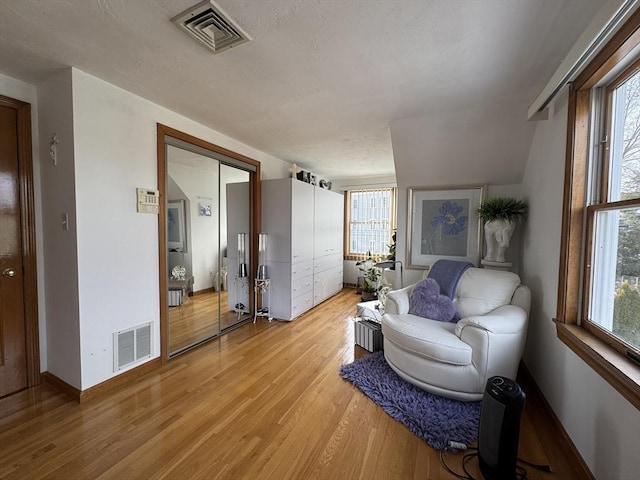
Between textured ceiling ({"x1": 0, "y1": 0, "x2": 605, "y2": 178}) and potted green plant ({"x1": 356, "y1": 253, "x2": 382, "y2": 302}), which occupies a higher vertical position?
textured ceiling ({"x1": 0, "y1": 0, "x2": 605, "y2": 178})

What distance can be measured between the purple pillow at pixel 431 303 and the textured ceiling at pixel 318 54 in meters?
1.59

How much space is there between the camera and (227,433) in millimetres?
1640

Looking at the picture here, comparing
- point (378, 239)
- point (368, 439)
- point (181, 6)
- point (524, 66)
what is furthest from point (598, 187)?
point (378, 239)

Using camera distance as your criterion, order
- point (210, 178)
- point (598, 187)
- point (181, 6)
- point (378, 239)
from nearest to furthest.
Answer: point (181, 6)
point (598, 187)
point (210, 178)
point (378, 239)

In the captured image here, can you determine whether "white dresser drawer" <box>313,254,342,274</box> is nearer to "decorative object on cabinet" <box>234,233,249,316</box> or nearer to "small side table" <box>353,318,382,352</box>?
"decorative object on cabinet" <box>234,233,249,316</box>

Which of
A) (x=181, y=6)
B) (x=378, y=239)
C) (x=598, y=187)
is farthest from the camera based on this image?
(x=378, y=239)

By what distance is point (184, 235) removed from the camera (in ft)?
9.11

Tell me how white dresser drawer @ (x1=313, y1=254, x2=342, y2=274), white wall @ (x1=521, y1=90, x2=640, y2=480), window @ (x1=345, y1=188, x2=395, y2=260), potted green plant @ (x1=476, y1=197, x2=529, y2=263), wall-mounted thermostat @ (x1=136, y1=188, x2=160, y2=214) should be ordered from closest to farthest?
white wall @ (x1=521, y1=90, x2=640, y2=480)
wall-mounted thermostat @ (x1=136, y1=188, x2=160, y2=214)
potted green plant @ (x1=476, y1=197, x2=529, y2=263)
white dresser drawer @ (x1=313, y1=254, x2=342, y2=274)
window @ (x1=345, y1=188, x2=395, y2=260)

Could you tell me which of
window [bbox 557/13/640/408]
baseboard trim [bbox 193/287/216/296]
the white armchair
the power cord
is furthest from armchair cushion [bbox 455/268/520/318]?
baseboard trim [bbox 193/287/216/296]

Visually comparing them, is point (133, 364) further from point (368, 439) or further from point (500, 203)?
point (500, 203)

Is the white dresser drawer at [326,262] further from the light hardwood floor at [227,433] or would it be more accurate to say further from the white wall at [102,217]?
the white wall at [102,217]

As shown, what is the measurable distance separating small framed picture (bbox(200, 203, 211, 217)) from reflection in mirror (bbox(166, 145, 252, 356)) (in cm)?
1

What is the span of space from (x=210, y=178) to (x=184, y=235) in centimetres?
71

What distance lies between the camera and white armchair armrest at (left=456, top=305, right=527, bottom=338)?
5.94 ft
